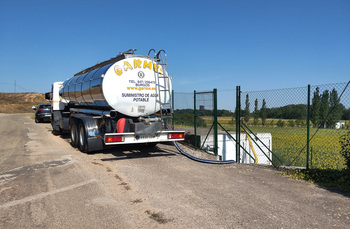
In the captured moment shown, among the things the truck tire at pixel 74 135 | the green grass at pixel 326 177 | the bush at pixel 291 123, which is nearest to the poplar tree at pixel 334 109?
the bush at pixel 291 123

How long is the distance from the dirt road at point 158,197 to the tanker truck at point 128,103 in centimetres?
96

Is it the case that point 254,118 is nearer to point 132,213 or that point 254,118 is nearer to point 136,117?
point 136,117

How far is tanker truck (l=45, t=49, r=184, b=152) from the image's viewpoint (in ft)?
26.5

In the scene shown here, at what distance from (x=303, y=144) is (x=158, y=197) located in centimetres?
512

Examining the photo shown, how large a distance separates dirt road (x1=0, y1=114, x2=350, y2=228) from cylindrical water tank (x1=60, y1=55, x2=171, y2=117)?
1.79 metres

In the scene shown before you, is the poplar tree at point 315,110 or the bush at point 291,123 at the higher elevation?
the poplar tree at point 315,110

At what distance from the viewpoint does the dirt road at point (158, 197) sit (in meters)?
3.87

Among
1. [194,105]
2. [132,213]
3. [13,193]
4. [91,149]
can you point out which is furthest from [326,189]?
[91,149]

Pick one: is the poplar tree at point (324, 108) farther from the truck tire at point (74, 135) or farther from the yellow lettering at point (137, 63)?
the truck tire at point (74, 135)

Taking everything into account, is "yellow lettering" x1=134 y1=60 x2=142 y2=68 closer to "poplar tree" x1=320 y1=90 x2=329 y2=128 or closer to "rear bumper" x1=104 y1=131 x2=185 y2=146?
"rear bumper" x1=104 y1=131 x2=185 y2=146

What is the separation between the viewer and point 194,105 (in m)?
9.73

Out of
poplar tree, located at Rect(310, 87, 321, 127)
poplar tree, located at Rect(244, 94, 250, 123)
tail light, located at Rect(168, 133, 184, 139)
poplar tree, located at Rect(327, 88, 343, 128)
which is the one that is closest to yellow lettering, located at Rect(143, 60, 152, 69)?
tail light, located at Rect(168, 133, 184, 139)

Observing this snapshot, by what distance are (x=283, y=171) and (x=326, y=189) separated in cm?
153

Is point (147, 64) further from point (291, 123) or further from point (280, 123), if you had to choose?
point (291, 123)
